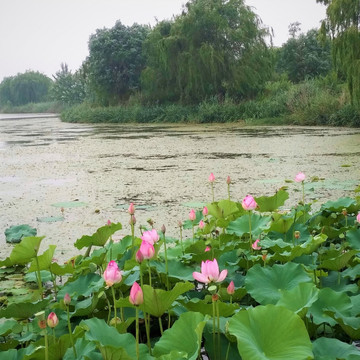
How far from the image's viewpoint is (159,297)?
0.72 metres

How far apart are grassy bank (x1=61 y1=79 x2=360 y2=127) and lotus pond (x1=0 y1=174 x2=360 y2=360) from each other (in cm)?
705

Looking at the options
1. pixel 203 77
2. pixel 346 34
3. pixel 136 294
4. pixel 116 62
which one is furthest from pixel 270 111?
pixel 136 294

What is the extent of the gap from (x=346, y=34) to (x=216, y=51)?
17.3 feet

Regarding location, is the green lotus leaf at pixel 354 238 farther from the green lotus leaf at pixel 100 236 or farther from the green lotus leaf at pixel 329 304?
the green lotus leaf at pixel 100 236

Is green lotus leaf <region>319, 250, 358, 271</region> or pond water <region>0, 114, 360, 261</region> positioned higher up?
green lotus leaf <region>319, 250, 358, 271</region>

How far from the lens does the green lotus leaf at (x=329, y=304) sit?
78 centimetres

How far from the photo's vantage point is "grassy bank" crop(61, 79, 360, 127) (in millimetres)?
8250

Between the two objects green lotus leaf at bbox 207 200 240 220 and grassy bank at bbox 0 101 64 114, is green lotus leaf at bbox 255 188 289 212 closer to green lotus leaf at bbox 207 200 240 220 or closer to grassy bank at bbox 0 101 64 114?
green lotus leaf at bbox 207 200 240 220

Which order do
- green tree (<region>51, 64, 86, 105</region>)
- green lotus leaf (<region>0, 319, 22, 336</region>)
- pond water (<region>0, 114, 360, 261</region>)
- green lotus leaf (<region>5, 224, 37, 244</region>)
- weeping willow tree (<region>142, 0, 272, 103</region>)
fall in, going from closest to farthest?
green lotus leaf (<region>0, 319, 22, 336</region>) → green lotus leaf (<region>5, 224, 37, 244</region>) → pond water (<region>0, 114, 360, 261</region>) → weeping willow tree (<region>142, 0, 272, 103</region>) → green tree (<region>51, 64, 86, 105</region>)

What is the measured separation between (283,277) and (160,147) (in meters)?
4.64

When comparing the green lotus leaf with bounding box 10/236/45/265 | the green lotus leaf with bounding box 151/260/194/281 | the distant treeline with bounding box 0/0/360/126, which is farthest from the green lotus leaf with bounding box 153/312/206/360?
the distant treeline with bounding box 0/0/360/126

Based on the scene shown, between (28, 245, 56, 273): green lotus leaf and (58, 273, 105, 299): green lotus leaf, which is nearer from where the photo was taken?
(58, 273, 105, 299): green lotus leaf

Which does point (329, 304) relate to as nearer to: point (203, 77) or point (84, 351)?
point (84, 351)

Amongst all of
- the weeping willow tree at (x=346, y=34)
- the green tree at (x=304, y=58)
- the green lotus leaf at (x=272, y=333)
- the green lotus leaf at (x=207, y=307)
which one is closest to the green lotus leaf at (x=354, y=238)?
the green lotus leaf at (x=207, y=307)
